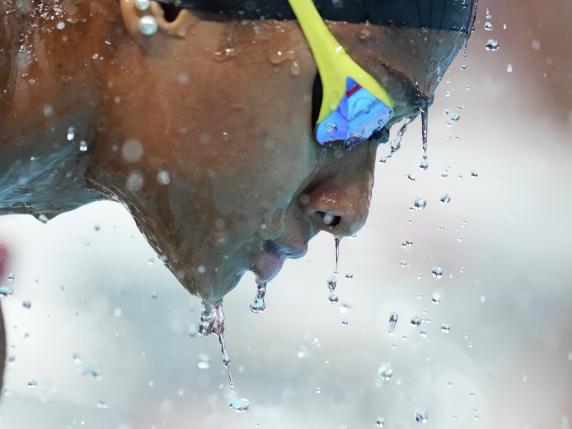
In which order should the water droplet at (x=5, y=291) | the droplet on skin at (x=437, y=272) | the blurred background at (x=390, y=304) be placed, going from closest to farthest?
the water droplet at (x=5, y=291) → the blurred background at (x=390, y=304) → the droplet on skin at (x=437, y=272)

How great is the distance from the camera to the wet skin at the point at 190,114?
81cm

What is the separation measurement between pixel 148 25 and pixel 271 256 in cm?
29

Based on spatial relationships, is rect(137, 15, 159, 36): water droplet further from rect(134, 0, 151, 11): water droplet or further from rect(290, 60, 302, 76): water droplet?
rect(290, 60, 302, 76): water droplet

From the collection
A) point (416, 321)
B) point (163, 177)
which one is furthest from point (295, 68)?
point (416, 321)

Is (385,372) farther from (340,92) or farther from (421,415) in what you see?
(340,92)

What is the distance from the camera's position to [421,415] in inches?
82.6

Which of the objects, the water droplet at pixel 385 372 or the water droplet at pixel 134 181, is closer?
the water droplet at pixel 134 181

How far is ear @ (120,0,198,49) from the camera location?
2.64 ft

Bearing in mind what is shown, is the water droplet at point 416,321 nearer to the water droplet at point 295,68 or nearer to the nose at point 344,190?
the nose at point 344,190

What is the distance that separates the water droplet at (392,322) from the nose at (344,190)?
4.47 ft

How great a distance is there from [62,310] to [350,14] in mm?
1475

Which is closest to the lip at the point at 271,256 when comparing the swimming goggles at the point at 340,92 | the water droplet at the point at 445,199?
the swimming goggles at the point at 340,92

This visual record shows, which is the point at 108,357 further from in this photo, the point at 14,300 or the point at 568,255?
the point at 568,255

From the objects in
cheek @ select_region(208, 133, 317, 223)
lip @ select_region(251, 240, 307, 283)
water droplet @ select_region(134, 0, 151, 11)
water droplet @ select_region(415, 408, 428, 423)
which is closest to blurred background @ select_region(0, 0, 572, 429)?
water droplet @ select_region(415, 408, 428, 423)
